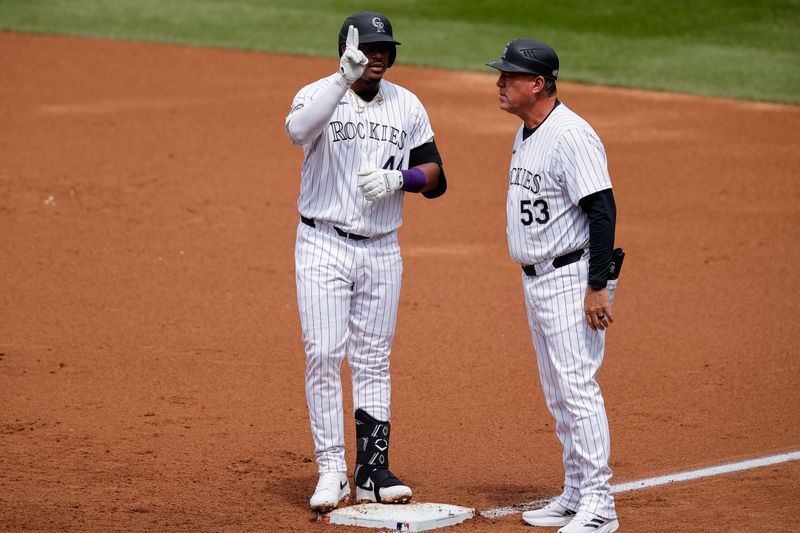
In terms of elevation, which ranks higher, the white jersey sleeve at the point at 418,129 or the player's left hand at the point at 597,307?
the white jersey sleeve at the point at 418,129

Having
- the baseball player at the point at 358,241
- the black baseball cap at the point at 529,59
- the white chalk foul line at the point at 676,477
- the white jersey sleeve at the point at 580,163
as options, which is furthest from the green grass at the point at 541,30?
the white jersey sleeve at the point at 580,163

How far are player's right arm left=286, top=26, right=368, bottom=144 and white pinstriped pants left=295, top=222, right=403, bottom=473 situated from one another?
46 centimetres

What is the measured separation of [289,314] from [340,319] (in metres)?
2.97

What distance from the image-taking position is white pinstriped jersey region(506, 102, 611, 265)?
16.0 feet

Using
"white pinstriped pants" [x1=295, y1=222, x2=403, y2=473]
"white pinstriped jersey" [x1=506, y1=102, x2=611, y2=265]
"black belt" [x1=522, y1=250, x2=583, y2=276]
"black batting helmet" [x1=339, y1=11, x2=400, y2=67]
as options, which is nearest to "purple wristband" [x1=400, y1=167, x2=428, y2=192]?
"white pinstriped pants" [x1=295, y1=222, x2=403, y2=473]

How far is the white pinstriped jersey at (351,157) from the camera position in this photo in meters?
5.20

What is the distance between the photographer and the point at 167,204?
10.3m

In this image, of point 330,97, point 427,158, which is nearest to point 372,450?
point 427,158

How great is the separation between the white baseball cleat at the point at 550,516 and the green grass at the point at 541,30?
32.5 ft

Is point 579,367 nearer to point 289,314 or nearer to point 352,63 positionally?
point 352,63

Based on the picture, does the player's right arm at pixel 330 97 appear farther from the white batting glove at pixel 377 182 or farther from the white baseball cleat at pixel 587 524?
the white baseball cleat at pixel 587 524

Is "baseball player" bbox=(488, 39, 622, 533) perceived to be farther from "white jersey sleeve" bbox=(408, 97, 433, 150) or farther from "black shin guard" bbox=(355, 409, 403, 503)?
"black shin guard" bbox=(355, 409, 403, 503)

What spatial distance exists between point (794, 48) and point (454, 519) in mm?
12375

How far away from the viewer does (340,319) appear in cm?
522
